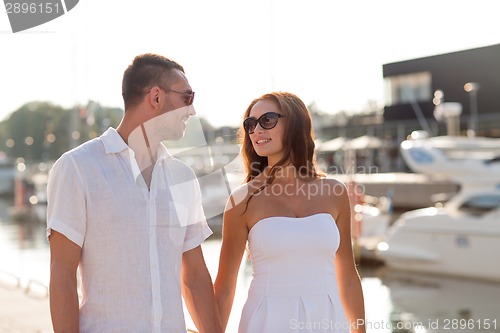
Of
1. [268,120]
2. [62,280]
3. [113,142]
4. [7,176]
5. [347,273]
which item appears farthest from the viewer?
[7,176]

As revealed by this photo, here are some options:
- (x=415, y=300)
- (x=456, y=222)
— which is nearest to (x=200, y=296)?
(x=415, y=300)

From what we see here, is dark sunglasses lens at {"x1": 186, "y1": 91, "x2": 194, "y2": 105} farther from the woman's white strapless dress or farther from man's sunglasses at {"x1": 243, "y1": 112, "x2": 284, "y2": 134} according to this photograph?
the woman's white strapless dress

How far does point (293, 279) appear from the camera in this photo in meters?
2.80

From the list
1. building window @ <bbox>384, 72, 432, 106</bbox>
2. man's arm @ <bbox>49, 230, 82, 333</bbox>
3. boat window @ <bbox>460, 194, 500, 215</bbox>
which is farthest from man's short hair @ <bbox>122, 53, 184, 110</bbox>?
building window @ <bbox>384, 72, 432, 106</bbox>

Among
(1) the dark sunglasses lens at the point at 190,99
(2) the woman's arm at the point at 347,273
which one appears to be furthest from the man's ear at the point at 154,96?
(2) the woman's arm at the point at 347,273

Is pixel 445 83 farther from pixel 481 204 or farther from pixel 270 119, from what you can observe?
pixel 270 119

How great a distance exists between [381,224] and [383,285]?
2.92 m

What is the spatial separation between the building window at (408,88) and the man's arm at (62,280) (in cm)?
3906

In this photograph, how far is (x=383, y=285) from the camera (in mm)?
13062

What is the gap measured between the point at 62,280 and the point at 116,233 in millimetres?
238

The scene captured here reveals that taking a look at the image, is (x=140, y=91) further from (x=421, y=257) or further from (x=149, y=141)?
(x=421, y=257)

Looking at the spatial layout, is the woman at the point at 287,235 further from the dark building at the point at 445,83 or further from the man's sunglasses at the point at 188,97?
the dark building at the point at 445,83

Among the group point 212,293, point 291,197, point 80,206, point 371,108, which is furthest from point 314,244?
point 371,108

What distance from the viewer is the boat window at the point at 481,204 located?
1255 cm
